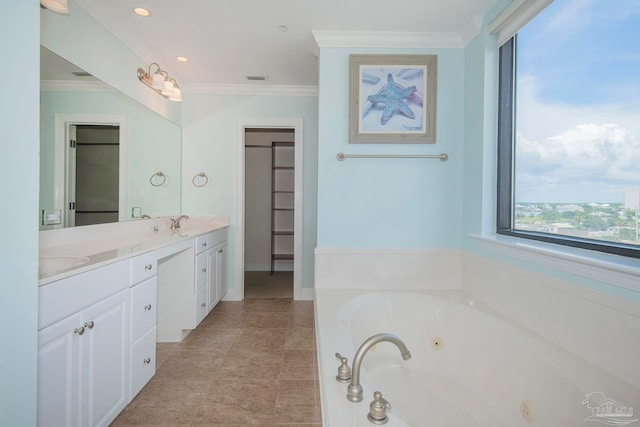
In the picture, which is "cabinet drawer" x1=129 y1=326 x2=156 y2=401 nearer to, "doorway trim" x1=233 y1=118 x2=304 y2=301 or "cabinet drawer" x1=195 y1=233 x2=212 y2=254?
"cabinet drawer" x1=195 y1=233 x2=212 y2=254

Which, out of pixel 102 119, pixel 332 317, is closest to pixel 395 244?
pixel 332 317

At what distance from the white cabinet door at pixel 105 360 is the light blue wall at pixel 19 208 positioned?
1.06 ft

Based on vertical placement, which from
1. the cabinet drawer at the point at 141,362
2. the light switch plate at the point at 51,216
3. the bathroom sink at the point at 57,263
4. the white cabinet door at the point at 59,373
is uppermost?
the light switch plate at the point at 51,216

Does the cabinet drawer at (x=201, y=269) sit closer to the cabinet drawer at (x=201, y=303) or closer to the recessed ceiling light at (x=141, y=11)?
the cabinet drawer at (x=201, y=303)

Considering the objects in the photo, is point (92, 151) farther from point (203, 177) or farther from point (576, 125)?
point (576, 125)

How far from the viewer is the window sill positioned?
1.14m

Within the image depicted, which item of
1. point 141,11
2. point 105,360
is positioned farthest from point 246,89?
point 105,360

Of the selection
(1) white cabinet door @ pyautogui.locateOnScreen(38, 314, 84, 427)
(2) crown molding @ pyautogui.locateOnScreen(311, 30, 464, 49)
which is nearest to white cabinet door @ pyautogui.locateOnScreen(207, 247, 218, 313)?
(1) white cabinet door @ pyautogui.locateOnScreen(38, 314, 84, 427)

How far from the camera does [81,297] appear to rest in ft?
4.29

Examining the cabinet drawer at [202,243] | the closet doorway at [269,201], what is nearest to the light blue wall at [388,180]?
the cabinet drawer at [202,243]

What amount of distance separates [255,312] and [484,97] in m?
2.73

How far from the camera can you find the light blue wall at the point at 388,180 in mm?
2430

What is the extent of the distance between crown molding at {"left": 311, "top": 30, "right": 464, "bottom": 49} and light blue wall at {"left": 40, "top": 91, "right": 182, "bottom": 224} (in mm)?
1567

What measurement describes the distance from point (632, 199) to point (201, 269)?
2761 mm
